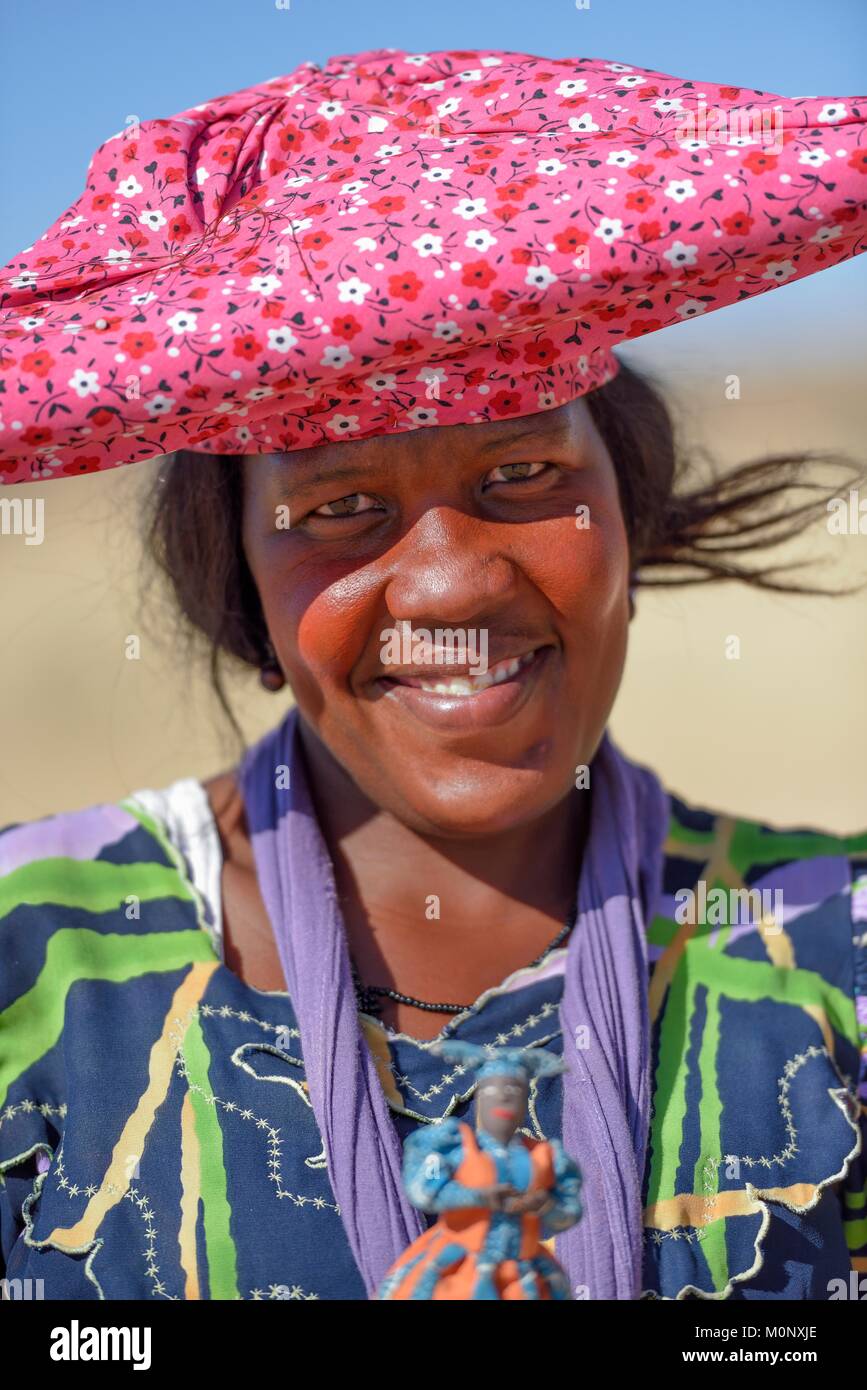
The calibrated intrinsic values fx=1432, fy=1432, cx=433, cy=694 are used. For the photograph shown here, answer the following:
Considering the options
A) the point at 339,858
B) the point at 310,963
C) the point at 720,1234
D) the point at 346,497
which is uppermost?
the point at 346,497

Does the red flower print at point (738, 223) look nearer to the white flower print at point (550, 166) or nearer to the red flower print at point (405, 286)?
the white flower print at point (550, 166)

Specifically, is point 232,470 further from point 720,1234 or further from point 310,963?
point 720,1234

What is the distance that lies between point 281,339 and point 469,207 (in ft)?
0.93

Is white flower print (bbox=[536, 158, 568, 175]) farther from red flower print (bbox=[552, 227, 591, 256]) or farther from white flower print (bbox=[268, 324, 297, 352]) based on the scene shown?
white flower print (bbox=[268, 324, 297, 352])

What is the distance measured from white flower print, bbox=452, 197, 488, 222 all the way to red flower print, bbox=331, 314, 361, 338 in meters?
0.18

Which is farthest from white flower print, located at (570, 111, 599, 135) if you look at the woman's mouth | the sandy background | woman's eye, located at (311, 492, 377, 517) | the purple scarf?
the sandy background

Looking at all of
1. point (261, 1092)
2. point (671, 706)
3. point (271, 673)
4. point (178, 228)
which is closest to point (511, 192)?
point (178, 228)

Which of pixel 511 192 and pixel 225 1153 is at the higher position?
pixel 511 192

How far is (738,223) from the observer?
5.62 ft

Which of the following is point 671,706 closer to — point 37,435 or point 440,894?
point 440,894
